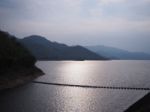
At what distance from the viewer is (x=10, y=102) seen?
68688 millimetres

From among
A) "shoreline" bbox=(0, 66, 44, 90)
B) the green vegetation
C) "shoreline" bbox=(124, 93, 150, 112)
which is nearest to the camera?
"shoreline" bbox=(124, 93, 150, 112)

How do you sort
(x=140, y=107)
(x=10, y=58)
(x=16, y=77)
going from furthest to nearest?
(x=10, y=58) → (x=16, y=77) → (x=140, y=107)

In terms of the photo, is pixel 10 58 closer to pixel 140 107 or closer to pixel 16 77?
pixel 16 77

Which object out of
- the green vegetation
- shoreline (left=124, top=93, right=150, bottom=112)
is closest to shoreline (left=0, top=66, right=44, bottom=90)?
the green vegetation

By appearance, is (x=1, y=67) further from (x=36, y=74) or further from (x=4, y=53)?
(x=36, y=74)

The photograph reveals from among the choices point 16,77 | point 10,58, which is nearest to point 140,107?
point 16,77

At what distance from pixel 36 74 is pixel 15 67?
2504cm

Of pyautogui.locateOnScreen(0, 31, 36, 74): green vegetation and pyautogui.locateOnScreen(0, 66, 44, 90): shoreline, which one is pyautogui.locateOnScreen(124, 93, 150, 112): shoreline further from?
pyautogui.locateOnScreen(0, 31, 36, 74): green vegetation

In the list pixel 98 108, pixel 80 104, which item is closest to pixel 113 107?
pixel 98 108

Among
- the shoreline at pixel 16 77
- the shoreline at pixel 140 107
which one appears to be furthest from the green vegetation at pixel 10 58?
the shoreline at pixel 140 107

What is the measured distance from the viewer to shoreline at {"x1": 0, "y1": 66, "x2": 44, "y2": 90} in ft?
314

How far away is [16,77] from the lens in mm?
108188

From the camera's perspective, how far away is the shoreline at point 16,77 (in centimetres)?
9564

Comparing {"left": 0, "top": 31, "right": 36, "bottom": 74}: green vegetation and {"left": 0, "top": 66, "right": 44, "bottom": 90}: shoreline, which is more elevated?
{"left": 0, "top": 31, "right": 36, "bottom": 74}: green vegetation
